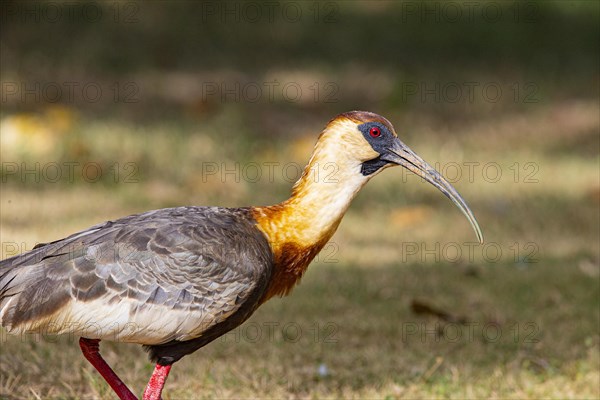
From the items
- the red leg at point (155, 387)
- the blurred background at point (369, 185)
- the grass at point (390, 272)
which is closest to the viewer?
the red leg at point (155, 387)

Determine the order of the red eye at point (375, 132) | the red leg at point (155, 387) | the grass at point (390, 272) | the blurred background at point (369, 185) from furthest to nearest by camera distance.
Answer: the blurred background at point (369, 185), the grass at point (390, 272), the red eye at point (375, 132), the red leg at point (155, 387)

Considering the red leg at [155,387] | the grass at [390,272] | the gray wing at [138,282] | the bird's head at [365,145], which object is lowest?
the grass at [390,272]

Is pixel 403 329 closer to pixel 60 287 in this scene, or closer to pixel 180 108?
pixel 60 287

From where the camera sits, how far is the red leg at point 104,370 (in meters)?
4.55

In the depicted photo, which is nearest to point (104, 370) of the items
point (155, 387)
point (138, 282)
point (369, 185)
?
point (155, 387)

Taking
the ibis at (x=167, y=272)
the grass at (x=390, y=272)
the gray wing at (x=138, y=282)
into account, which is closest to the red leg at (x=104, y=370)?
the ibis at (x=167, y=272)

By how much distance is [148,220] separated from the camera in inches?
183

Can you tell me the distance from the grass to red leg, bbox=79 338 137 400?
500mm

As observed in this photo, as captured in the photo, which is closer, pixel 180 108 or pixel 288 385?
pixel 288 385

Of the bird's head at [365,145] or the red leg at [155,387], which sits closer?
the red leg at [155,387]

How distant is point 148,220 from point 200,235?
28 cm

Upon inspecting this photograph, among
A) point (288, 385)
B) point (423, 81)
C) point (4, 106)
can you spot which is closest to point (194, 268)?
point (288, 385)

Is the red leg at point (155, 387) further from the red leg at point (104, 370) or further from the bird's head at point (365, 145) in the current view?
the bird's head at point (365, 145)

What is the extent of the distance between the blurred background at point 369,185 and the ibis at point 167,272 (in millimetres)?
793
